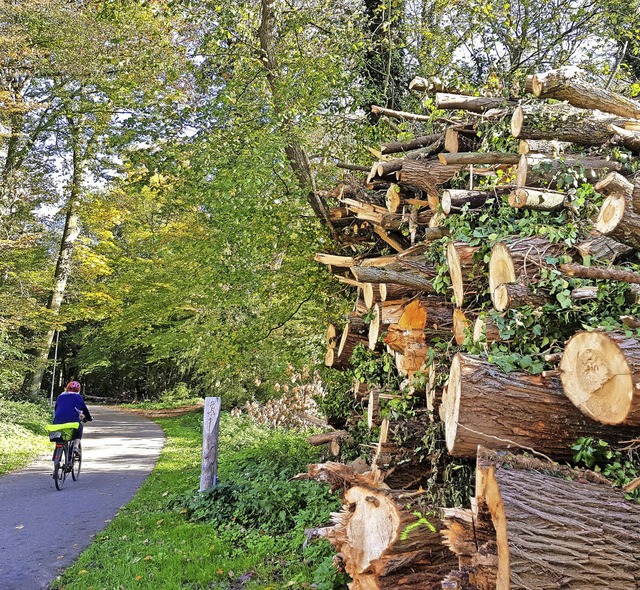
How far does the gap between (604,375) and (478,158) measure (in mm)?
2912

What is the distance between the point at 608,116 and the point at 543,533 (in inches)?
149

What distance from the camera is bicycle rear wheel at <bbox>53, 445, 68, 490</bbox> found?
28.7ft

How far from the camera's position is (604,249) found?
3877 millimetres

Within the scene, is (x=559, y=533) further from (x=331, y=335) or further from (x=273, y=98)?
(x=273, y=98)

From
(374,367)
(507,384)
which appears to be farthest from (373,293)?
(507,384)

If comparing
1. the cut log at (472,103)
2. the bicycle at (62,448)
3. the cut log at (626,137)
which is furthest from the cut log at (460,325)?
the bicycle at (62,448)

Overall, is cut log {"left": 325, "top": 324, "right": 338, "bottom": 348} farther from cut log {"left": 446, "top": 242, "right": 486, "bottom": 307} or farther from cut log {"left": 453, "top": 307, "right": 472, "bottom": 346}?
cut log {"left": 446, "top": 242, "right": 486, "bottom": 307}

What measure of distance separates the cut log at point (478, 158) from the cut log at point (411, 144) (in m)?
1.01

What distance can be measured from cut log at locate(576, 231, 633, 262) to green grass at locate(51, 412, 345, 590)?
3.06 m

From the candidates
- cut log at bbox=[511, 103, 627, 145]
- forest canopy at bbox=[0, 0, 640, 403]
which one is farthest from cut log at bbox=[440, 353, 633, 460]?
forest canopy at bbox=[0, 0, 640, 403]

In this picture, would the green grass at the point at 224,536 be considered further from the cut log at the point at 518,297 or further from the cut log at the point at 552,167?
the cut log at the point at 552,167

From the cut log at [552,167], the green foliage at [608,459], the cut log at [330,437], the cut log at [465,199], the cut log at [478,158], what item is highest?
the cut log at [478,158]

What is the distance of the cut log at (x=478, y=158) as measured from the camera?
5180 millimetres

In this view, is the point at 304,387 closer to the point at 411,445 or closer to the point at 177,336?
the point at 177,336
